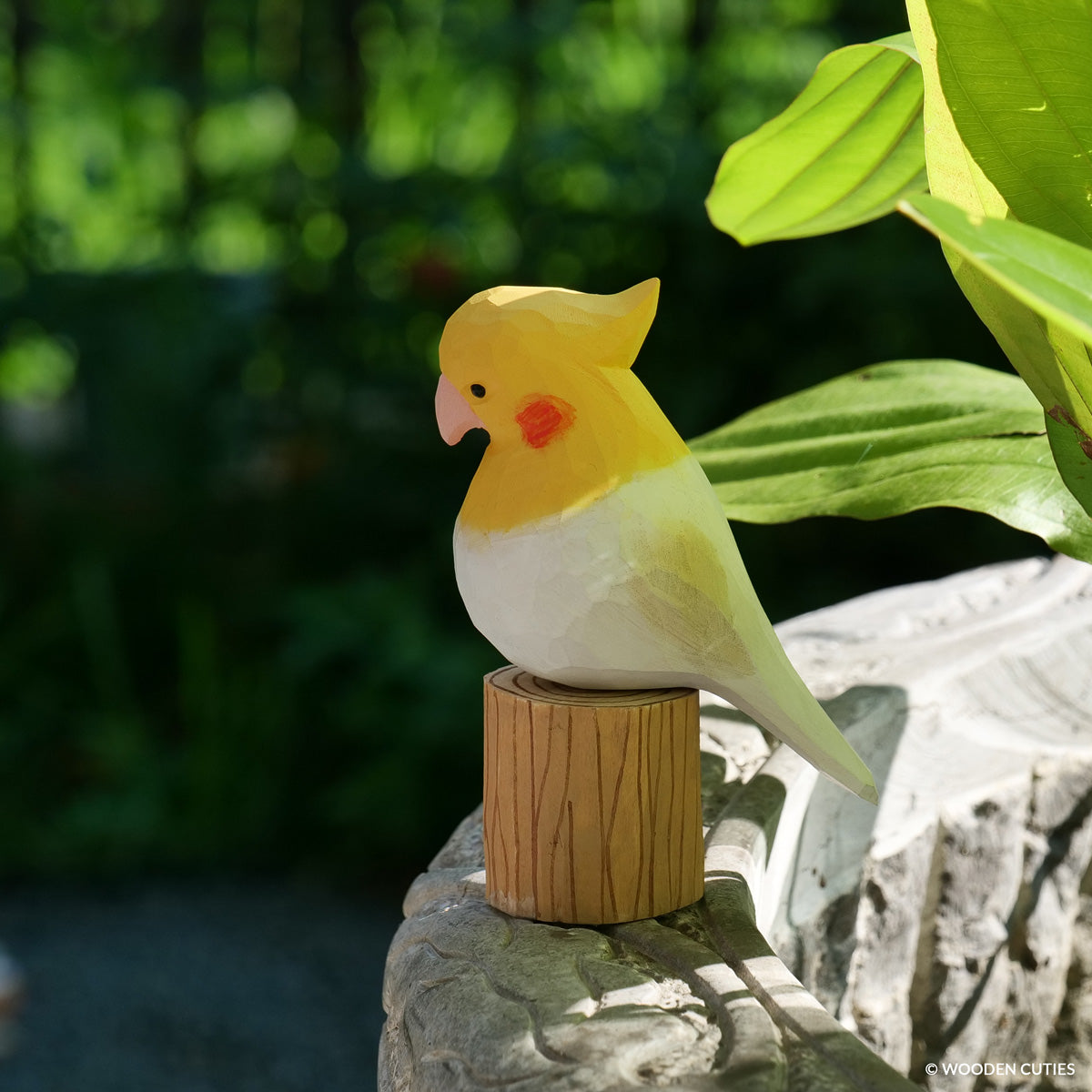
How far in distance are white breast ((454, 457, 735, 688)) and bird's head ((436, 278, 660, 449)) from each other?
5cm

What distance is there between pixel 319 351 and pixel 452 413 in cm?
165

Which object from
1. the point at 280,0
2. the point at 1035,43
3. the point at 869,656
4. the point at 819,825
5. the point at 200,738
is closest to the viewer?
the point at 1035,43

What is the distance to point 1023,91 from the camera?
0.51 metres

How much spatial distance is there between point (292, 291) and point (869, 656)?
1.62 metres

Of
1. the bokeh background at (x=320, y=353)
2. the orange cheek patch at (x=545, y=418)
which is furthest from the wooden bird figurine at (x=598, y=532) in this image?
the bokeh background at (x=320, y=353)

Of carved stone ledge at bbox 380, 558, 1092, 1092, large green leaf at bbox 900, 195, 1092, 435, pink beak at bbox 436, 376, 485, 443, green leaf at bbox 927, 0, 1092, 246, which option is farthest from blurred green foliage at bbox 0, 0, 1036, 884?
large green leaf at bbox 900, 195, 1092, 435

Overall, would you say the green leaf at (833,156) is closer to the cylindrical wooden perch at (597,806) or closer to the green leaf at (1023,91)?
the green leaf at (1023,91)

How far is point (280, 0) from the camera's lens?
2.49 metres

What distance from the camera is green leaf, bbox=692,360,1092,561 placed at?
0.65 meters

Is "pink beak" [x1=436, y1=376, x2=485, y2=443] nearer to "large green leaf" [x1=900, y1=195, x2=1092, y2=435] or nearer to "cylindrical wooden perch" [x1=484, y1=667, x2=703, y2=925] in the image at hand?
"cylindrical wooden perch" [x1=484, y1=667, x2=703, y2=925]

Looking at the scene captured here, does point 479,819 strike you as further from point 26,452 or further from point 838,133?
point 26,452

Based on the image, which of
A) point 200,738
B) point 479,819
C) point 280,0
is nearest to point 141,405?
point 200,738

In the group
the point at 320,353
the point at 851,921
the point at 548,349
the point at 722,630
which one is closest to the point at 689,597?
the point at 722,630

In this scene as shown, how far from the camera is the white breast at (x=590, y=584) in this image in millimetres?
537
